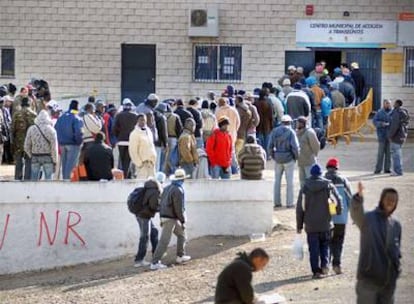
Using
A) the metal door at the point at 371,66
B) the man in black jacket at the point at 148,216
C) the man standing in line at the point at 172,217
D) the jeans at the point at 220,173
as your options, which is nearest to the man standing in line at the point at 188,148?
the jeans at the point at 220,173

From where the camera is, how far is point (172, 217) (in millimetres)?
20734

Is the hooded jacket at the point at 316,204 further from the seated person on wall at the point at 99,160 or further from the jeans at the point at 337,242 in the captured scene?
the seated person on wall at the point at 99,160

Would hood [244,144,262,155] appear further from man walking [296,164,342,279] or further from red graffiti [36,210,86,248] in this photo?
man walking [296,164,342,279]

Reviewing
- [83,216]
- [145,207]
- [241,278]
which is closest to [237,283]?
[241,278]

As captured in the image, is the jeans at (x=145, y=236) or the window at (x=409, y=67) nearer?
the jeans at (x=145, y=236)

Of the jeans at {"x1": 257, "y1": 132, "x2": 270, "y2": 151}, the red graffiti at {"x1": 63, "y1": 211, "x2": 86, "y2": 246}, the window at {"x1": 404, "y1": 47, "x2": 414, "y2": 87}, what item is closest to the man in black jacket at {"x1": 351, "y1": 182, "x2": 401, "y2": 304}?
the red graffiti at {"x1": 63, "y1": 211, "x2": 86, "y2": 246}

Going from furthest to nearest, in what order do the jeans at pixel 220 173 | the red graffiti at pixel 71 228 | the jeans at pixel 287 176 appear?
the jeans at pixel 220 173
the jeans at pixel 287 176
the red graffiti at pixel 71 228

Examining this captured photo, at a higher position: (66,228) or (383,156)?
(383,156)

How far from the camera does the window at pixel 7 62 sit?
41156 millimetres

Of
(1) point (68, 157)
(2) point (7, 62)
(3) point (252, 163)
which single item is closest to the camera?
(3) point (252, 163)

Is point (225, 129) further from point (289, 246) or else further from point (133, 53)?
point (133, 53)

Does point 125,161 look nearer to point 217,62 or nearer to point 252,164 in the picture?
point 252,164

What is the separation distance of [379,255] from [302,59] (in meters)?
26.8

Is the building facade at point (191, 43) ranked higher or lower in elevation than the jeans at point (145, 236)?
higher
